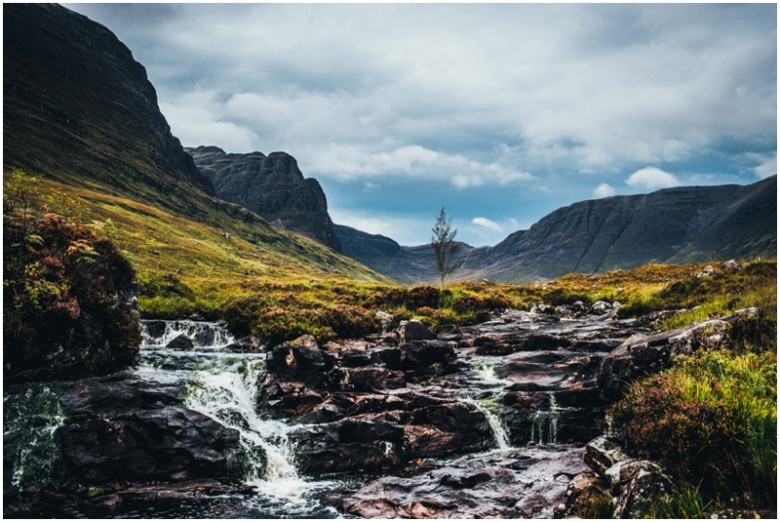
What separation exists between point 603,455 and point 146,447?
42.8 ft

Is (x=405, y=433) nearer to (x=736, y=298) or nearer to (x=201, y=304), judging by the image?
(x=736, y=298)

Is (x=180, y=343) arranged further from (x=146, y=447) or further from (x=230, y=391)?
(x=146, y=447)

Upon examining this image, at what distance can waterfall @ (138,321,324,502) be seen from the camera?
1388 cm

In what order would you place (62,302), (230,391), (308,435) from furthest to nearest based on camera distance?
(230,391), (62,302), (308,435)

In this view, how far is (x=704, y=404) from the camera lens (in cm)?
916

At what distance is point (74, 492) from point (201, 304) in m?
21.8

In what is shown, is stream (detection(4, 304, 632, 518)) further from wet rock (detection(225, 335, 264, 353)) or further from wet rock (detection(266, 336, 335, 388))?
wet rock (detection(225, 335, 264, 353))

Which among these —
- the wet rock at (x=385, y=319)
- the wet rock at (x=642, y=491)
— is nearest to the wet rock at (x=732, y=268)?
the wet rock at (x=385, y=319)

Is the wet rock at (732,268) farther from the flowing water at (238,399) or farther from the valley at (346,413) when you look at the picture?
the flowing water at (238,399)

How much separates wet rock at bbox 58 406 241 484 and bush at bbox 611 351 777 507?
476 inches

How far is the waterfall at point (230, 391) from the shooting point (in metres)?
13.9

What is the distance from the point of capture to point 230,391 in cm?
1803

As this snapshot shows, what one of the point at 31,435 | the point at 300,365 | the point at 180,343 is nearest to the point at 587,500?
the point at 300,365

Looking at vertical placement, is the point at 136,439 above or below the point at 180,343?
below
